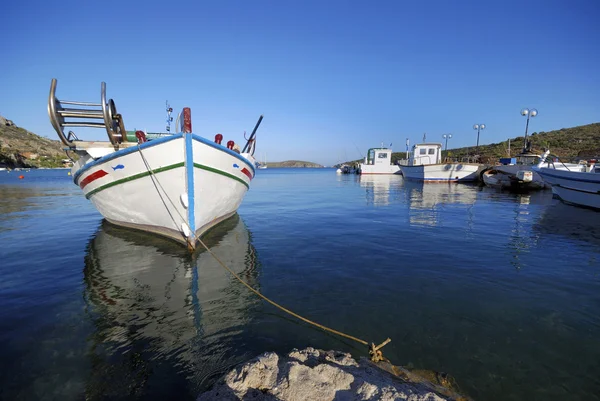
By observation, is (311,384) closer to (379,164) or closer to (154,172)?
(154,172)

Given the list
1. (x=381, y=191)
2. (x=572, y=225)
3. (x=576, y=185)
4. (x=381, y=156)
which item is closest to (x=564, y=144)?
(x=381, y=156)

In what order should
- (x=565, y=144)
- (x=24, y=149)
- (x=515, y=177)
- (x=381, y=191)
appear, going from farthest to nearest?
(x=24, y=149), (x=565, y=144), (x=515, y=177), (x=381, y=191)

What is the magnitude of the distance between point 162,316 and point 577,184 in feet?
64.0

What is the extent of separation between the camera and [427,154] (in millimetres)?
39062

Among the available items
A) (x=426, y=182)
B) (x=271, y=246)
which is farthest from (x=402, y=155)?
(x=271, y=246)

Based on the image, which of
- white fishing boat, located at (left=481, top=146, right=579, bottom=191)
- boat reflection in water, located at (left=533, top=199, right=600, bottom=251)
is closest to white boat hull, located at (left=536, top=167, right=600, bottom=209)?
boat reflection in water, located at (left=533, top=199, right=600, bottom=251)

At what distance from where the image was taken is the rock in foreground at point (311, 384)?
7.43 ft

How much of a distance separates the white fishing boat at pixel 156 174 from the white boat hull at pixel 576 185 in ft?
54.0

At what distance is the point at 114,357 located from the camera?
3332 millimetres

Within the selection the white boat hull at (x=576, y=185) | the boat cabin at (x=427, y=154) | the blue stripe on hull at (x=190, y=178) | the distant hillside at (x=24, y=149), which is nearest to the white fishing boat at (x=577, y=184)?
the white boat hull at (x=576, y=185)

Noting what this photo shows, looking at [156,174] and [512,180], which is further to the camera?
[512,180]

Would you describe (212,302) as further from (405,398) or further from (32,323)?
(405,398)

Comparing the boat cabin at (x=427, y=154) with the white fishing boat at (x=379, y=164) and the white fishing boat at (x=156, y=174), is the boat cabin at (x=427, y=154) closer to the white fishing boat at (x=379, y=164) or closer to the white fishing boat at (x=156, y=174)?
the white fishing boat at (x=379, y=164)

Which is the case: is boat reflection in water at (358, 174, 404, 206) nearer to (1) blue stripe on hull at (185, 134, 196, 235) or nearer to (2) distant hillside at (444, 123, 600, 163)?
(1) blue stripe on hull at (185, 134, 196, 235)
